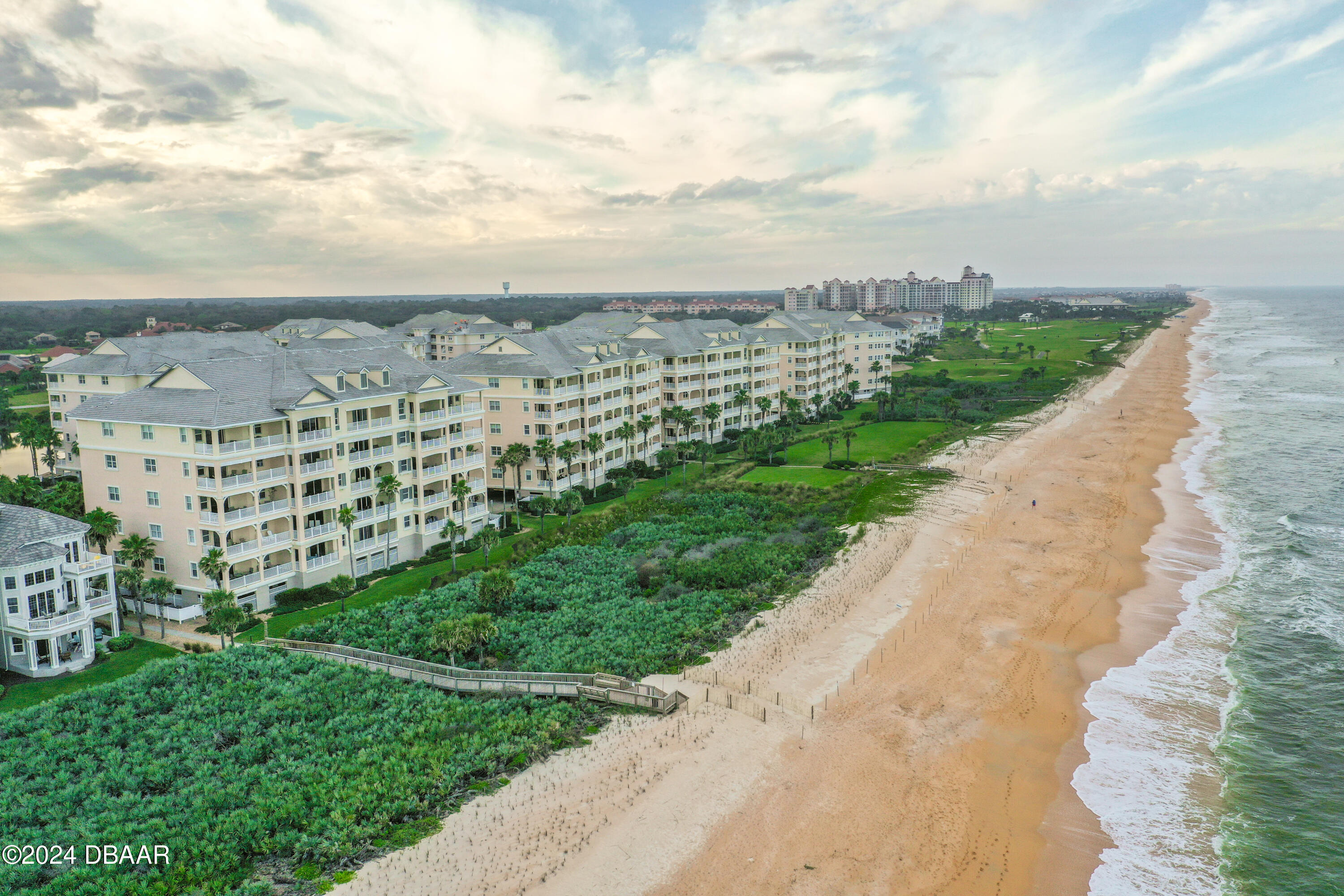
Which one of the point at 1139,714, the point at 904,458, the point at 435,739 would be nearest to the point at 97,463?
the point at 435,739

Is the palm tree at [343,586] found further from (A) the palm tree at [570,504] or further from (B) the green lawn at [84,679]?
(A) the palm tree at [570,504]

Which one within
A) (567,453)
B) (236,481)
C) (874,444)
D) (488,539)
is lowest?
(874,444)

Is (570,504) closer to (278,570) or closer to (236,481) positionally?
(278,570)

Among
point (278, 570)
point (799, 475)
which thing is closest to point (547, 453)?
point (278, 570)

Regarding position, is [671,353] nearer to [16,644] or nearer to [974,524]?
[974,524]

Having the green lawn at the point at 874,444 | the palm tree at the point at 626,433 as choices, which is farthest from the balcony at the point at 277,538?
the green lawn at the point at 874,444
